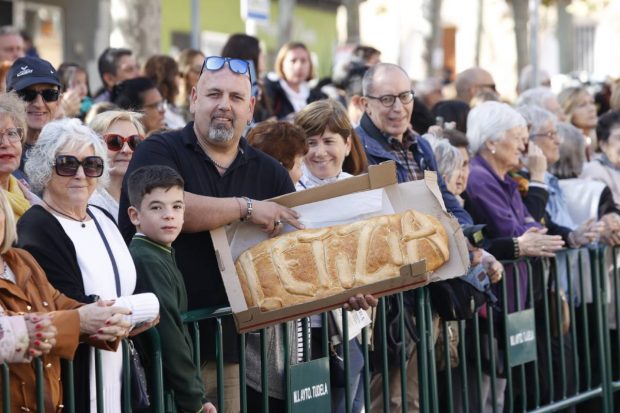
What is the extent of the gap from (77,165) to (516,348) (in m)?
3.38

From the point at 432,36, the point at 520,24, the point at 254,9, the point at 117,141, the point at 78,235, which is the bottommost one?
the point at 78,235

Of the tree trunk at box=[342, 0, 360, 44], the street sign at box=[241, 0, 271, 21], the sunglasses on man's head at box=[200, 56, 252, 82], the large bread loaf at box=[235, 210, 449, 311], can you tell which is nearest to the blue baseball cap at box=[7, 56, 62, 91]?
the sunglasses on man's head at box=[200, 56, 252, 82]

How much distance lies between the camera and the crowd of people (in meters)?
4.87

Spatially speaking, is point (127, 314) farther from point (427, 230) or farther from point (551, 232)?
point (551, 232)

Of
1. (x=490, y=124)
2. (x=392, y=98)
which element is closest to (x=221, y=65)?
(x=392, y=98)

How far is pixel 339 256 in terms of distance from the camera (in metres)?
5.69

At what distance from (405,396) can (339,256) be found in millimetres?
1447

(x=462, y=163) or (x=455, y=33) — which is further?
(x=455, y=33)

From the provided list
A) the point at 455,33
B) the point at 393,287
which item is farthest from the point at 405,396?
the point at 455,33

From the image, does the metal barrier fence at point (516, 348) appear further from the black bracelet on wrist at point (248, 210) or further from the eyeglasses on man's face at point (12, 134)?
the eyeglasses on man's face at point (12, 134)

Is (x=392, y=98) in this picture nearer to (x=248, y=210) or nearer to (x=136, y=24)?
(x=248, y=210)

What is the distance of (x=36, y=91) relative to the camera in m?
6.77

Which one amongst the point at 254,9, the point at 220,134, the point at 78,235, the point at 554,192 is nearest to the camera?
the point at 78,235

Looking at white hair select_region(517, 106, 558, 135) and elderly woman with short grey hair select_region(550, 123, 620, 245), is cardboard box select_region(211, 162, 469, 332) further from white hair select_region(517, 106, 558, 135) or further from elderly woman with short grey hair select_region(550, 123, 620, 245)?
white hair select_region(517, 106, 558, 135)
